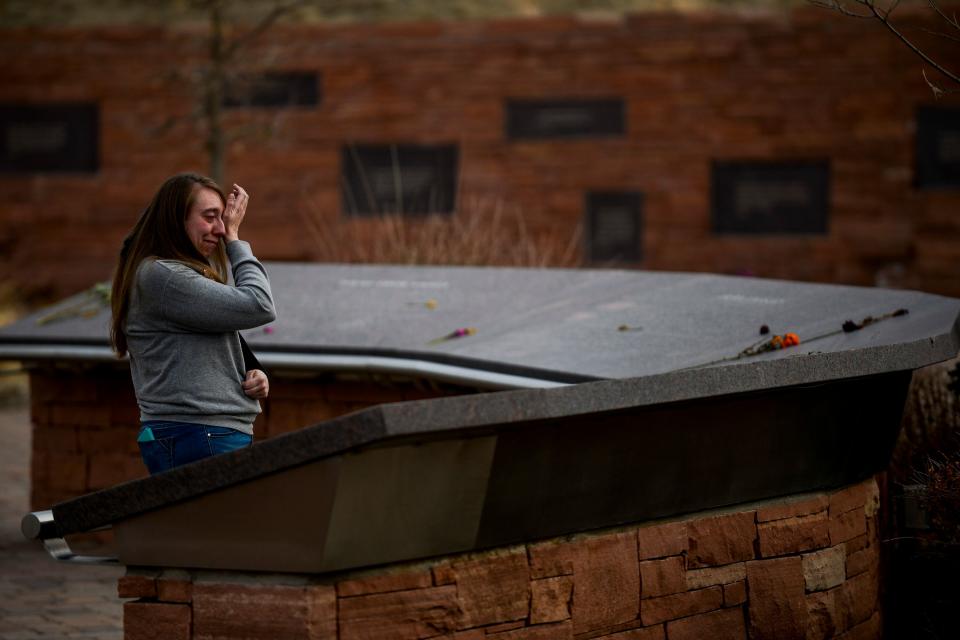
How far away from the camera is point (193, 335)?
4215 mm

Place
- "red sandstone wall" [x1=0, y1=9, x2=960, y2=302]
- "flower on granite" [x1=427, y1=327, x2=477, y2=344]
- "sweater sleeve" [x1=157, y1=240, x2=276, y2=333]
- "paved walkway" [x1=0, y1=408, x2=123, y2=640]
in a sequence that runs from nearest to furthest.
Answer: "sweater sleeve" [x1=157, y1=240, x2=276, y2=333] → "paved walkway" [x1=0, y1=408, x2=123, y2=640] → "flower on granite" [x1=427, y1=327, x2=477, y2=344] → "red sandstone wall" [x1=0, y1=9, x2=960, y2=302]

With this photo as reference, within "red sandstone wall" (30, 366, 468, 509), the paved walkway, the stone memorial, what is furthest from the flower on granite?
the paved walkway

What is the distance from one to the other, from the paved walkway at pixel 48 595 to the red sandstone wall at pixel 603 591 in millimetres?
2389

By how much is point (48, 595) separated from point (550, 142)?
42.3 ft

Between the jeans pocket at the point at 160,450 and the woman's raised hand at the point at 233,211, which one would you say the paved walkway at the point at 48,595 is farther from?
the woman's raised hand at the point at 233,211

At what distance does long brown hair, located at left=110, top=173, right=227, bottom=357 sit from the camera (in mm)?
4262

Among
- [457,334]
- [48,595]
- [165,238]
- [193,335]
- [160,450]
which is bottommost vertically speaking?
[48,595]

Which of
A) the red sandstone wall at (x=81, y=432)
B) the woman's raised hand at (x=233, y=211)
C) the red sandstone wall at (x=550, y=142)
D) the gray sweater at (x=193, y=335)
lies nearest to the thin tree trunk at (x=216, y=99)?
the red sandstone wall at (x=550, y=142)

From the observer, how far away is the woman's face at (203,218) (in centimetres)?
429

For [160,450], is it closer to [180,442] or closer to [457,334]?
[180,442]

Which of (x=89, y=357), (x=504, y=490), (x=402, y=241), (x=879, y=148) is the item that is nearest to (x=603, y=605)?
(x=504, y=490)

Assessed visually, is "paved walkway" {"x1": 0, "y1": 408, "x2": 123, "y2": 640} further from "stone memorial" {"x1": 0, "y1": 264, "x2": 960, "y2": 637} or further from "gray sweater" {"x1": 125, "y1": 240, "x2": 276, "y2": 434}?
"gray sweater" {"x1": 125, "y1": 240, "x2": 276, "y2": 434}

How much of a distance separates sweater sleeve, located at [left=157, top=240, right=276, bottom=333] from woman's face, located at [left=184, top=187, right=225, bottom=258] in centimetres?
16

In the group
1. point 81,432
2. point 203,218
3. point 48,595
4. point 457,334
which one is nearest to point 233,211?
point 203,218
